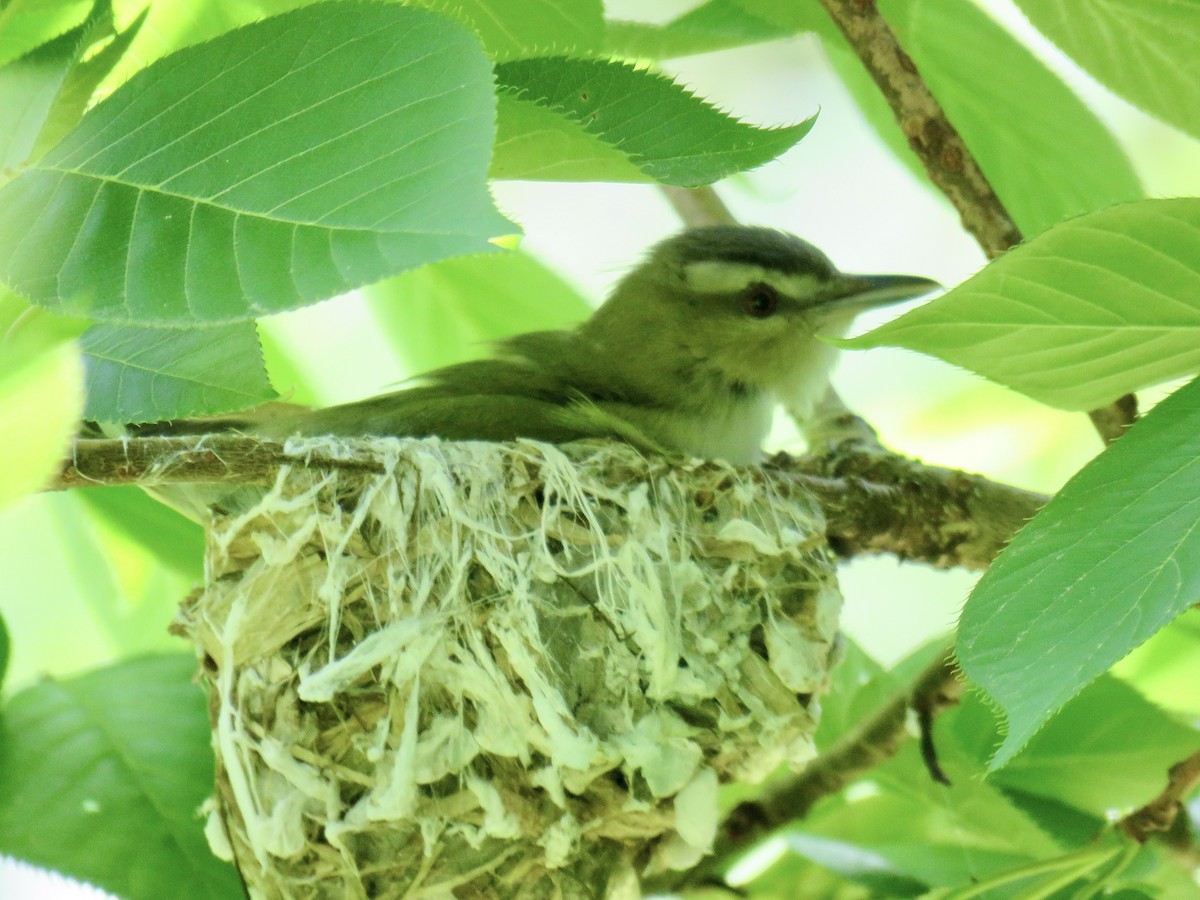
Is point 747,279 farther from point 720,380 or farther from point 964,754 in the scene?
point 964,754

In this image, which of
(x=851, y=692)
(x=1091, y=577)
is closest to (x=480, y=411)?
(x=851, y=692)

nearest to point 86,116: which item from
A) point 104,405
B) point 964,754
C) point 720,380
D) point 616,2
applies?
point 104,405

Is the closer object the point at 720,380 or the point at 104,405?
the point at 104,405

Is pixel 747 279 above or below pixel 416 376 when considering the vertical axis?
below

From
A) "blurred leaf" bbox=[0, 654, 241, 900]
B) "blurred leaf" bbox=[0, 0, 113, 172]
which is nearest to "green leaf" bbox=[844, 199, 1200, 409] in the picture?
"blurred leaf" bbox=[0, 0, 113, 172]

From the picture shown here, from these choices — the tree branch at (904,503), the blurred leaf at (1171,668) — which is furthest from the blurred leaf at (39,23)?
the blurred leaf at (1171,668)

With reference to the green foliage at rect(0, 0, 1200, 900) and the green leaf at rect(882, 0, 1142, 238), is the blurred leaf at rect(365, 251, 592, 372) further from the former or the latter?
the green leaf at rect(882, 0, 1142, 238)
